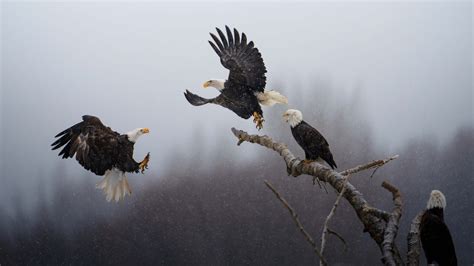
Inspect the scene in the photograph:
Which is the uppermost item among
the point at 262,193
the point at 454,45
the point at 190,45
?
the point at 190,45

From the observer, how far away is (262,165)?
2840mm

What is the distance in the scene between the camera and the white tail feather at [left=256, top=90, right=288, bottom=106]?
2.68 m

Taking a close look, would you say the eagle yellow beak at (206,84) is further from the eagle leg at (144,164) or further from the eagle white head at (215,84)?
the eagle leg at (144,164)

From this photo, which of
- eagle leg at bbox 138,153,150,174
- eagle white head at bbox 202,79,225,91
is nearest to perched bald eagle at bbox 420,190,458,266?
eagle white head at bbox 202,79,225,91

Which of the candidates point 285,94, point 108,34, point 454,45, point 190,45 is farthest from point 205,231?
point 454,45

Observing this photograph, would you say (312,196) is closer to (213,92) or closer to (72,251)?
(213,92)

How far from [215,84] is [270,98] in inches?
13.3

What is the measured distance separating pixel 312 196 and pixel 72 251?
149 cm

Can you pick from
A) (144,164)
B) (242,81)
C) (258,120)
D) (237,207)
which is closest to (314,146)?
(258,120)

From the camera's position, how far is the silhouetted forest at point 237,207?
2.75m

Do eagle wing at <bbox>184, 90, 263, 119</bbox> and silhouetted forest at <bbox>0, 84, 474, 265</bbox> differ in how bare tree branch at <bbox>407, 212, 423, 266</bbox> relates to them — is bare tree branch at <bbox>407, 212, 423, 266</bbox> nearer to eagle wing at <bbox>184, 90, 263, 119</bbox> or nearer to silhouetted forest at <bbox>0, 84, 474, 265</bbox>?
silhouetted forest at <bbox>0, 84, 474, 265</bbox>

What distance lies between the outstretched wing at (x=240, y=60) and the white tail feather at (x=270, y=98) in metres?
0.07

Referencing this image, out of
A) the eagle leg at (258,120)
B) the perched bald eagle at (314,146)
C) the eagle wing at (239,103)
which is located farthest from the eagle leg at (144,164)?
the perched bald eagle at (314,146)

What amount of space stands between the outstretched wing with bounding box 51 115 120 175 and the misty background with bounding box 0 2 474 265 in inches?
6.4
